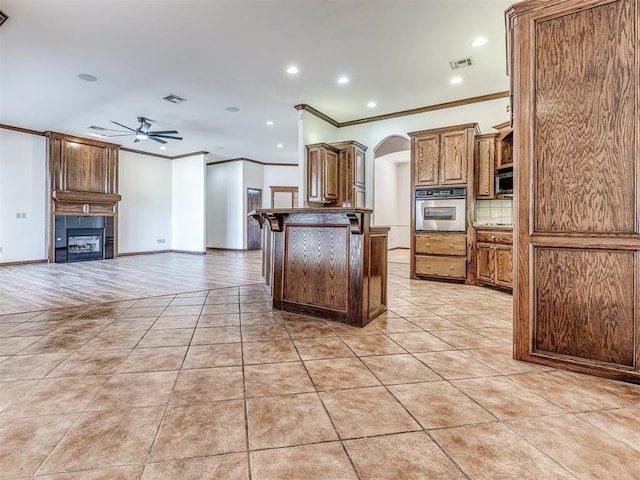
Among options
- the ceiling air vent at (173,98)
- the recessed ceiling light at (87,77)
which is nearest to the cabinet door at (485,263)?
the ceiling air vent at (173,98)

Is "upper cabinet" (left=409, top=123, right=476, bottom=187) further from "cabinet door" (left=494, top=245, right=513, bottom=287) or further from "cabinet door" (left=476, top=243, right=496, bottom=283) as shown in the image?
"cabinet door" (left=494, top=245, right=513, bottom=287)

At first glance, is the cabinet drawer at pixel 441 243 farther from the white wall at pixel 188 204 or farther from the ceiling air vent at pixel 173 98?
the white wall at pixel 188 204

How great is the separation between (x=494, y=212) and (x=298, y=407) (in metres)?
4.76

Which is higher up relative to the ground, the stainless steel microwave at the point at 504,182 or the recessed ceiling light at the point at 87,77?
the recessed ceiling light at the point at 87,77

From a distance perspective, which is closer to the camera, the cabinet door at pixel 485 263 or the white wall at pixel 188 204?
the cabinet door at pixel 485 263

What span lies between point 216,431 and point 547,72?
274 centimetres

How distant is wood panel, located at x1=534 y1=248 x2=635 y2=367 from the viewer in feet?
6.02

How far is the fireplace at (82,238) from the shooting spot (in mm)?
7523

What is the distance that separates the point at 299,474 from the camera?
1.15 m

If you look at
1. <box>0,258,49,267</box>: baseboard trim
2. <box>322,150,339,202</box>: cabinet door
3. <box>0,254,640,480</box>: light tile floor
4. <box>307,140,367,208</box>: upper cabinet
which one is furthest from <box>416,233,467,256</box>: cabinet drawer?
<box>0,258,49,267</box>: baseboard trim

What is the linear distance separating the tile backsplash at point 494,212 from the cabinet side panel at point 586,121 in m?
3.26

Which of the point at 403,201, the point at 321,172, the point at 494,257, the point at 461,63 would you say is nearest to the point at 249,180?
the point at 321,172

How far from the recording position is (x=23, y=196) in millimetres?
7117

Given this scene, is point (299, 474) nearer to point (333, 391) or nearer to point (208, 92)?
point (333, 391)
